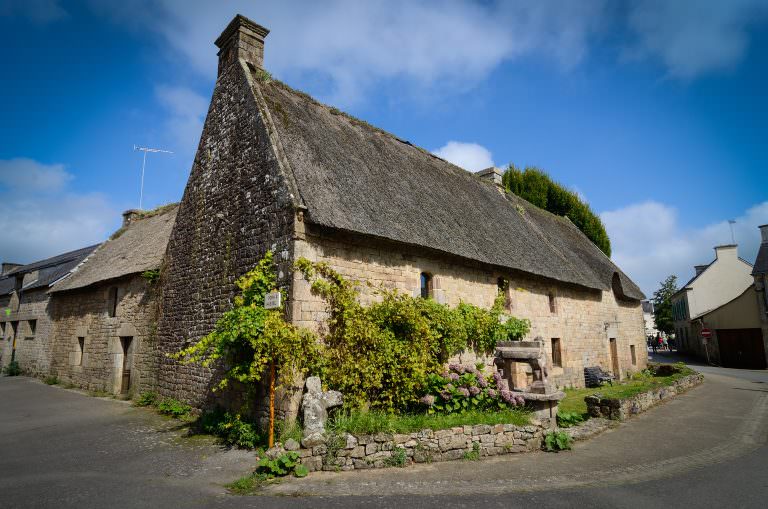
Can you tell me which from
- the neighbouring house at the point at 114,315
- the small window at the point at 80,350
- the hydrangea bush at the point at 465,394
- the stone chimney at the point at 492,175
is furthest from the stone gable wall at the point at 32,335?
the stone chimney at the point at 492,175

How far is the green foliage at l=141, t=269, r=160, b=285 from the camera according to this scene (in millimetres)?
12305

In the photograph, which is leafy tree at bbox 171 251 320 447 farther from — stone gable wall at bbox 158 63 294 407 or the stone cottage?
stone gable wall at bbox 158 63 294 407

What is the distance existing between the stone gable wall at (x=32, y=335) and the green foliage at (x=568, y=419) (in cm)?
1866

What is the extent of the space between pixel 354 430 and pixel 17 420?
8.57 metres

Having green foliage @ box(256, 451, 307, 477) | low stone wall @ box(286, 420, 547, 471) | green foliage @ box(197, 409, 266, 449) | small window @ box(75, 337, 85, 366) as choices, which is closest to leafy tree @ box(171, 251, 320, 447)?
green foliage @ box(197, 409, 266, 449)

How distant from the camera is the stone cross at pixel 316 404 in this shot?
263 inches

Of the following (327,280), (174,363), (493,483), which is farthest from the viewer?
(174,363)

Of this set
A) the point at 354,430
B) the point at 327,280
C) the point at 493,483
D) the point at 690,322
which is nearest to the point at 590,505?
the point at 493,483

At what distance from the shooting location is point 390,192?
436 inches

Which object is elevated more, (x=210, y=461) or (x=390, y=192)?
(x=390, y=192)

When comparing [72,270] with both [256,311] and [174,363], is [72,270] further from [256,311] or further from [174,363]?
[256,311]

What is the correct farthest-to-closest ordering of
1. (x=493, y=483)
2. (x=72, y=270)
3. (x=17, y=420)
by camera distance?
1. (x=72, y=270)
2. (x=17, y=420)
3. (x=493, y=483)

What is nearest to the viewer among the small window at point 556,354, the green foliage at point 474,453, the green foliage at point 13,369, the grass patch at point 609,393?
the green foliage at point 474,453

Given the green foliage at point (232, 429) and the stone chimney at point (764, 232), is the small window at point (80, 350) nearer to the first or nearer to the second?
the green foliage at point (232, 429)
